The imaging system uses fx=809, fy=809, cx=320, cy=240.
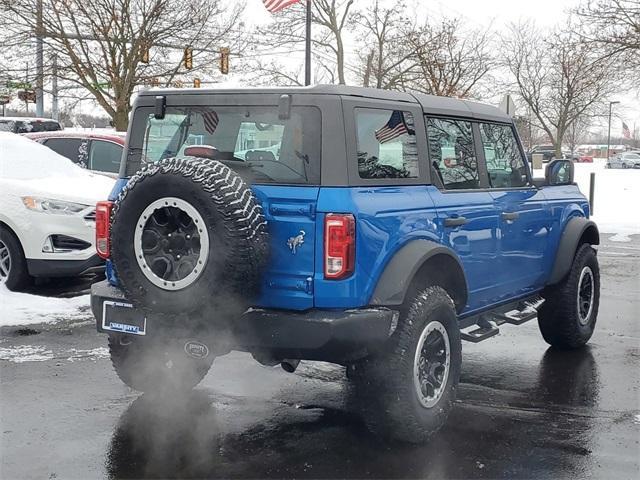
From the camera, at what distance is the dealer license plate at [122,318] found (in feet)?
14.0

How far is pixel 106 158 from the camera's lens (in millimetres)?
11641

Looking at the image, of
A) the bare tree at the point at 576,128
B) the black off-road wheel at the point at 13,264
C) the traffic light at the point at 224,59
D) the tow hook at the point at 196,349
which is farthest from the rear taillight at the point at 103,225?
the bare tree at the point at 576,128

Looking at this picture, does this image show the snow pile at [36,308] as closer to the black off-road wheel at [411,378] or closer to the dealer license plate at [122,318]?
the dealer license plate at [122,318]

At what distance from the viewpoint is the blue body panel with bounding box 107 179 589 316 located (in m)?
3.96

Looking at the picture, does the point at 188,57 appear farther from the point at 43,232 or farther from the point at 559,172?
the point at 559,172

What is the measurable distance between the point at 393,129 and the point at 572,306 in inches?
105

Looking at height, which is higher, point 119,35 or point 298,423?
point 119,35

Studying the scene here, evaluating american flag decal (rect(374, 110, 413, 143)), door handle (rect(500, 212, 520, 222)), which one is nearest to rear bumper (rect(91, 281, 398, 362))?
american flag decal (rect(374, 110, 413, 143))

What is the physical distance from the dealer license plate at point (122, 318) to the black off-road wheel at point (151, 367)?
0.18 m

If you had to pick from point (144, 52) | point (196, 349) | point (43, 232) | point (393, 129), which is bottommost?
point (196, 349)

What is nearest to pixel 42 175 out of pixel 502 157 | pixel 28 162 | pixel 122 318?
pixel 28 162

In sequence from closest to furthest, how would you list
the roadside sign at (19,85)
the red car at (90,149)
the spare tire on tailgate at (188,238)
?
the spare tire on tailgate at (188,238), the red car at (90,149), the roadside sign at (19,85)

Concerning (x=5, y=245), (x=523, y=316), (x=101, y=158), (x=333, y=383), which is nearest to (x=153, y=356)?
(x=333, y=383)

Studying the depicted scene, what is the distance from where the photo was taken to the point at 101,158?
459 inches
